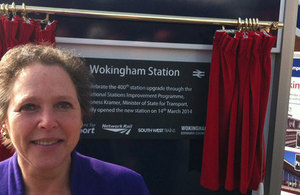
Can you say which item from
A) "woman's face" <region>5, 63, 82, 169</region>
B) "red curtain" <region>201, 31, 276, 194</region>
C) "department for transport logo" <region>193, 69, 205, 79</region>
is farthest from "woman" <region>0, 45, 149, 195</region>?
"department for transport logo" <region>193, 69, 205, 79</region>

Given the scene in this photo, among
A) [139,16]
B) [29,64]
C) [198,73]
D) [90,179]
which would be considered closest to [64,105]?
[29,64]

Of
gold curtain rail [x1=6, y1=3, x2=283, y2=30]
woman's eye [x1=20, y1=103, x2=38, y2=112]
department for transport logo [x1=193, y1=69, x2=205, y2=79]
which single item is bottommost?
woman's eye [x1=20, y1=103, x2=38, y2=112]

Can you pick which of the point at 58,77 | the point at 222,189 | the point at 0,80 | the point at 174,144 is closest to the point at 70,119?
the point at 58,77

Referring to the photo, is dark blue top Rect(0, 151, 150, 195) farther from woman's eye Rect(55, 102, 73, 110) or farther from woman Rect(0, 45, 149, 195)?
woman's eye Rect(55, 102, 73, 110)

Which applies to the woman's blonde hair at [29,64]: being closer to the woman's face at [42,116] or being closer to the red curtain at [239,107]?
the woman's face at [42,116]

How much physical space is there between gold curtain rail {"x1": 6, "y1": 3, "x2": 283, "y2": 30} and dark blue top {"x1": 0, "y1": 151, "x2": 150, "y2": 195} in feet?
2.50

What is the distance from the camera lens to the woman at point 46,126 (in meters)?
1.16

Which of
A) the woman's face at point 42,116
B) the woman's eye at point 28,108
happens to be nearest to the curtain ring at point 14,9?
the woman's face at point 42,116

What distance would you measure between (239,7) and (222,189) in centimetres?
111

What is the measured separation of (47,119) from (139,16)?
0.87 meters

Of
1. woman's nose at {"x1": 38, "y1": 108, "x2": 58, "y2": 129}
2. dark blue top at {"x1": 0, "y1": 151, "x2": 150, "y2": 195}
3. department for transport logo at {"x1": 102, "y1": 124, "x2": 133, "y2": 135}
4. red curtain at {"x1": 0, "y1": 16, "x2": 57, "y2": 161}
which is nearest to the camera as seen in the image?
woman's nose at {"x1": 38, "y1": 108, "x2": 58, "y2": 129}

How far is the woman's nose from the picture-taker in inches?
44.9

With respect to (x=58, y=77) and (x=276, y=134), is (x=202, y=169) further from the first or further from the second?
(x=58, y=77)

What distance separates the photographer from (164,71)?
1.88 metres
